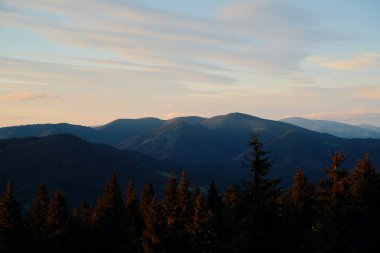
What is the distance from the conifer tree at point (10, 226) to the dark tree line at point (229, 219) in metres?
0.10

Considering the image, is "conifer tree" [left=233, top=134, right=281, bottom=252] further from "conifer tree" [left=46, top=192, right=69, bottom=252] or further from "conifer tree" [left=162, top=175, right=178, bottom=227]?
"conifer tree" [left=46, top=192, right=69, bottom=252]

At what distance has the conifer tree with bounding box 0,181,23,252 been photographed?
46.0 metres

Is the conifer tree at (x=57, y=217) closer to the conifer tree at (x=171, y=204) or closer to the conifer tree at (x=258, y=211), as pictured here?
the conifer tree at (x=171, y=204)

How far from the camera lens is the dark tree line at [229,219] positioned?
27750 millimetres

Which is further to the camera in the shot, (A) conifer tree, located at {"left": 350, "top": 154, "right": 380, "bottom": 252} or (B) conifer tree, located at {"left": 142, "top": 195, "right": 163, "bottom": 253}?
(B) conifer tree, located at {"left": 142, "top": 195, "right": 163, "bottom": 253}

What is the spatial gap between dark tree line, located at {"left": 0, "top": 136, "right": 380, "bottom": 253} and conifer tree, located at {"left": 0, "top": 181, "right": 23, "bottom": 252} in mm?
96

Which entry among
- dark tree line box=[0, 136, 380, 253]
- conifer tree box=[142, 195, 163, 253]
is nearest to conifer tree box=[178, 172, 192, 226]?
dark tree line box=[0, 136, 380, 253]

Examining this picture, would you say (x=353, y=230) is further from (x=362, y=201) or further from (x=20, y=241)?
(x=20, y=241)

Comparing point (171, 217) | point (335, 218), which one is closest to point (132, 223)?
point (171, 217)

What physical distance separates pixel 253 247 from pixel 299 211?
23.3 metres

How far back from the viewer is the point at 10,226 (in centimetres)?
4647

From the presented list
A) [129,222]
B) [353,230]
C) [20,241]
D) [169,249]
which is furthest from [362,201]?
[20,241]

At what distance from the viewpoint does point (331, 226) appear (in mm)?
31922

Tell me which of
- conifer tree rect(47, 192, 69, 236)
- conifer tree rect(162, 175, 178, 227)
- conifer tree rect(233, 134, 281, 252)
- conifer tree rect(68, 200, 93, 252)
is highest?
conifer tree rect(233, 134, 281, 252)
